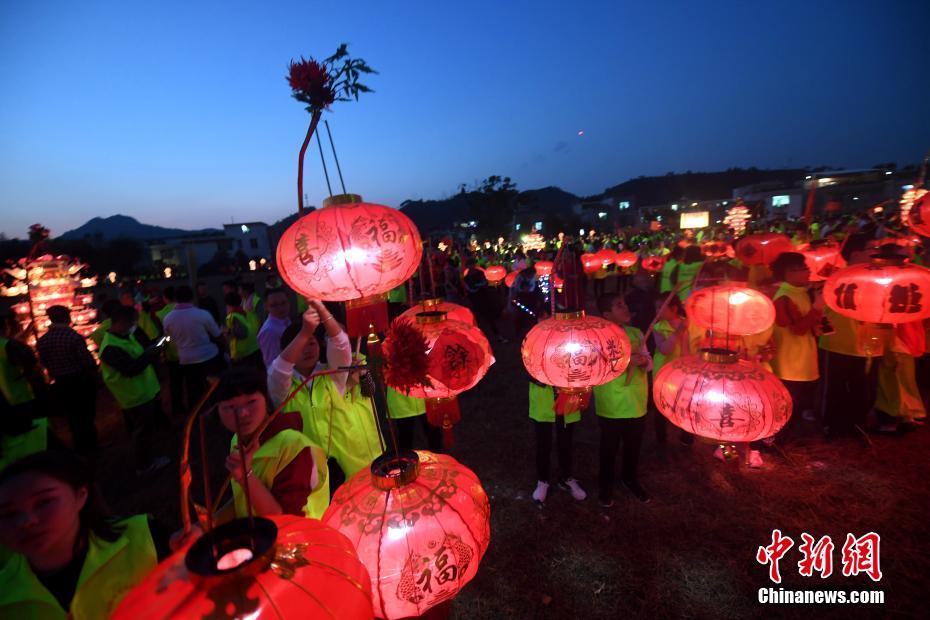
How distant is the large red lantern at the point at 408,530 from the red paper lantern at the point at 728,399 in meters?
1.83

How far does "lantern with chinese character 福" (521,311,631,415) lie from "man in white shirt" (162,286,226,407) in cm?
601

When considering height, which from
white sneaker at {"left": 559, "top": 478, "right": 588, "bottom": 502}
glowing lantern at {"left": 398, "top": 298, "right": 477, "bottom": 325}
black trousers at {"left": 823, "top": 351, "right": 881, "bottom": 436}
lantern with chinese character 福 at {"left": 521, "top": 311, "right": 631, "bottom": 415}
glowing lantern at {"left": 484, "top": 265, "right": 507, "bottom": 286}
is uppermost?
glowing lantern at {"left": 398, "top": 298, "right": 477, "bottom": 325}

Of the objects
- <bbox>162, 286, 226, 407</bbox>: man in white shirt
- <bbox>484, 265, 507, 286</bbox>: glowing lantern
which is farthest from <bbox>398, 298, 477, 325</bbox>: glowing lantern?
<bbox>484, 265, 507, 286</bbox>: glowing lantern

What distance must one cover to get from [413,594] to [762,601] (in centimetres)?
355

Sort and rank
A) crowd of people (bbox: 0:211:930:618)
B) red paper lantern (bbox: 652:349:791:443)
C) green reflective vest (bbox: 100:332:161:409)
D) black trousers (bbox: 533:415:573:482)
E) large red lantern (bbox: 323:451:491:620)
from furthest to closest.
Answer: green reflective vest (bbox: 100:332:161:409) < black trousers (bbox: 533:415:573:482) < red paper lantern (bbox: 652:349:791:443) < crowd of people (bbox: 0:211:930:618) < large red lantern (bbox: 323:451:491:620)

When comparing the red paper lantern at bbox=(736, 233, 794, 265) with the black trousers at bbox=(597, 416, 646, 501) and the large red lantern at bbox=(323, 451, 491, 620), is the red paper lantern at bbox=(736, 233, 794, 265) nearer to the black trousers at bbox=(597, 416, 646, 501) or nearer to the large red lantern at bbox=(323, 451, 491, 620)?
the black trousers at bbox=(597, 416, 646, 501)

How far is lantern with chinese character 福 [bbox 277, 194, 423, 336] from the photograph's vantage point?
231 centimetres

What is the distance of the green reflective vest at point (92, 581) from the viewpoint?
1.78m

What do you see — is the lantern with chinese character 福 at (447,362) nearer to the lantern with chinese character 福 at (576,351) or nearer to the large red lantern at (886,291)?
the lantern with chinese character 福 at (576,351)

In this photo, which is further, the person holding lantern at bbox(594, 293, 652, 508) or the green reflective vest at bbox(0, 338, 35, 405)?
the green reflective vest at bbox(0, 338, 35, 405)

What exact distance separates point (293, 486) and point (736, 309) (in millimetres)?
3464

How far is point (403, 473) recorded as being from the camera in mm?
1738

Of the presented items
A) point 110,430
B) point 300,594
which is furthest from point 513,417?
point 110,430

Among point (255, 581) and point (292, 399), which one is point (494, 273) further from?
point (255, 581)
